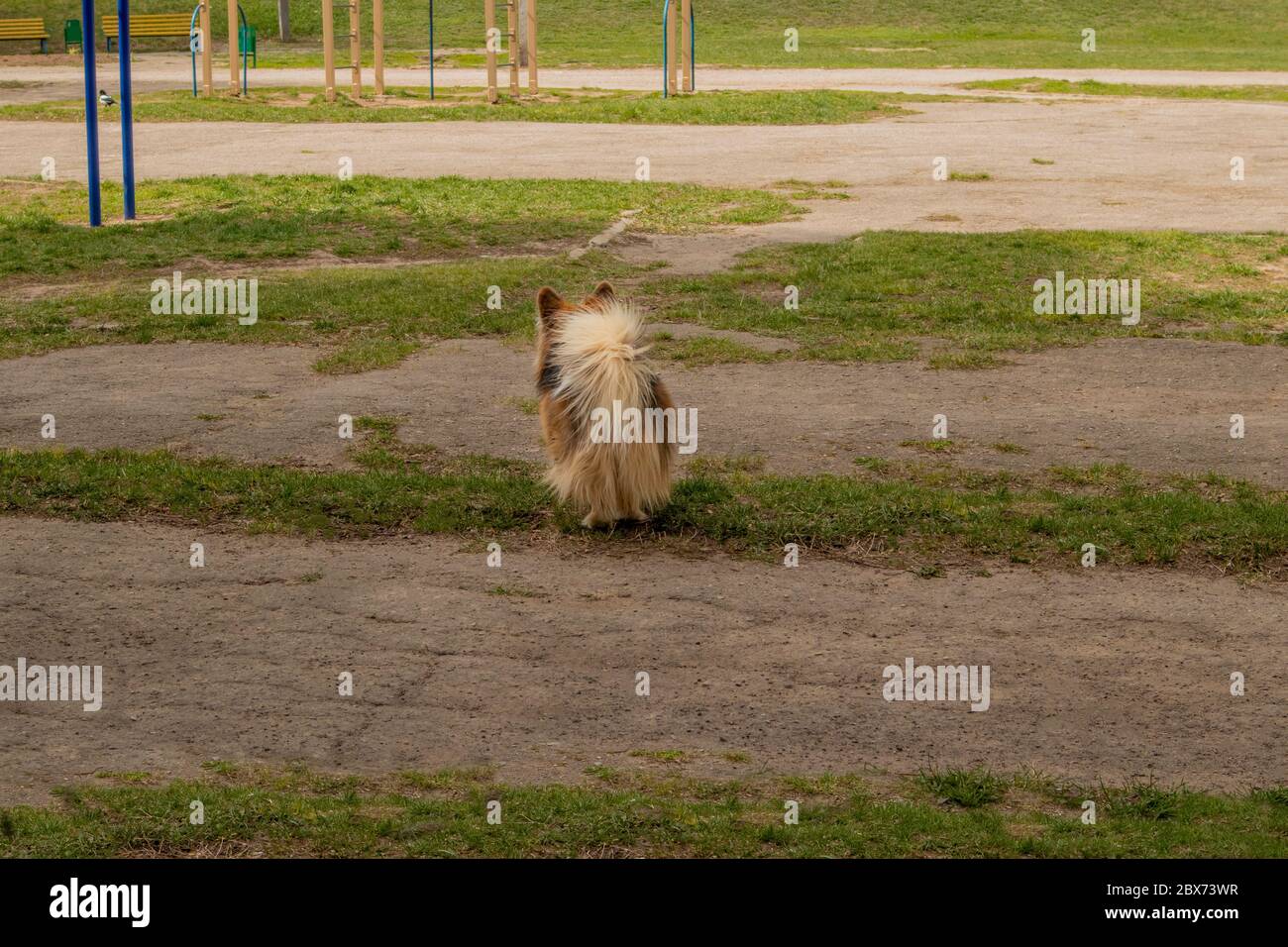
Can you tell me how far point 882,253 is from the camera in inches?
562

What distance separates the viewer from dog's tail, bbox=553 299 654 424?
291 inches

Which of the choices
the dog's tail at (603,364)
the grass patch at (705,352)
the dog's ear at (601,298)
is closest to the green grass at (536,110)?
the grass patch at (705,352)

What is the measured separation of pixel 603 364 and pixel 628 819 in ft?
9.79

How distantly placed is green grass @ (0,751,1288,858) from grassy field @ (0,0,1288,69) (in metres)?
34.7

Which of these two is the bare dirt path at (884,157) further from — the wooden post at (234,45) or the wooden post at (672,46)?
the wooden post at (672,46)

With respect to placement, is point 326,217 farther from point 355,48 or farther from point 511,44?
point 355,48

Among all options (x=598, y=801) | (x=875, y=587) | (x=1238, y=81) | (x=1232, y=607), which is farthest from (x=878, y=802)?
(x=1238, y=81)

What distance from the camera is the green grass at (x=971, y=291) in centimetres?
1169

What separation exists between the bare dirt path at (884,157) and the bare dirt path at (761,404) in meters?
5.10

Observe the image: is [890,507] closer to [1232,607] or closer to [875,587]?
[875,587]

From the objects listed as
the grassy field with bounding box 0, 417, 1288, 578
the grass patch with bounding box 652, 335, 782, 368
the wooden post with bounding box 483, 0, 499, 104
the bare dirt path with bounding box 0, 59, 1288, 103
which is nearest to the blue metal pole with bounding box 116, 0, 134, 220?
the grass patch with bounding box 652, 335, 782, 368

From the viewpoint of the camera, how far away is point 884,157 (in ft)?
69.5

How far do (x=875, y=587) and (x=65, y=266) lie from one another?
9806 millimetres

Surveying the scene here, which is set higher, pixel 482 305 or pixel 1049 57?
pixel 1049 57
